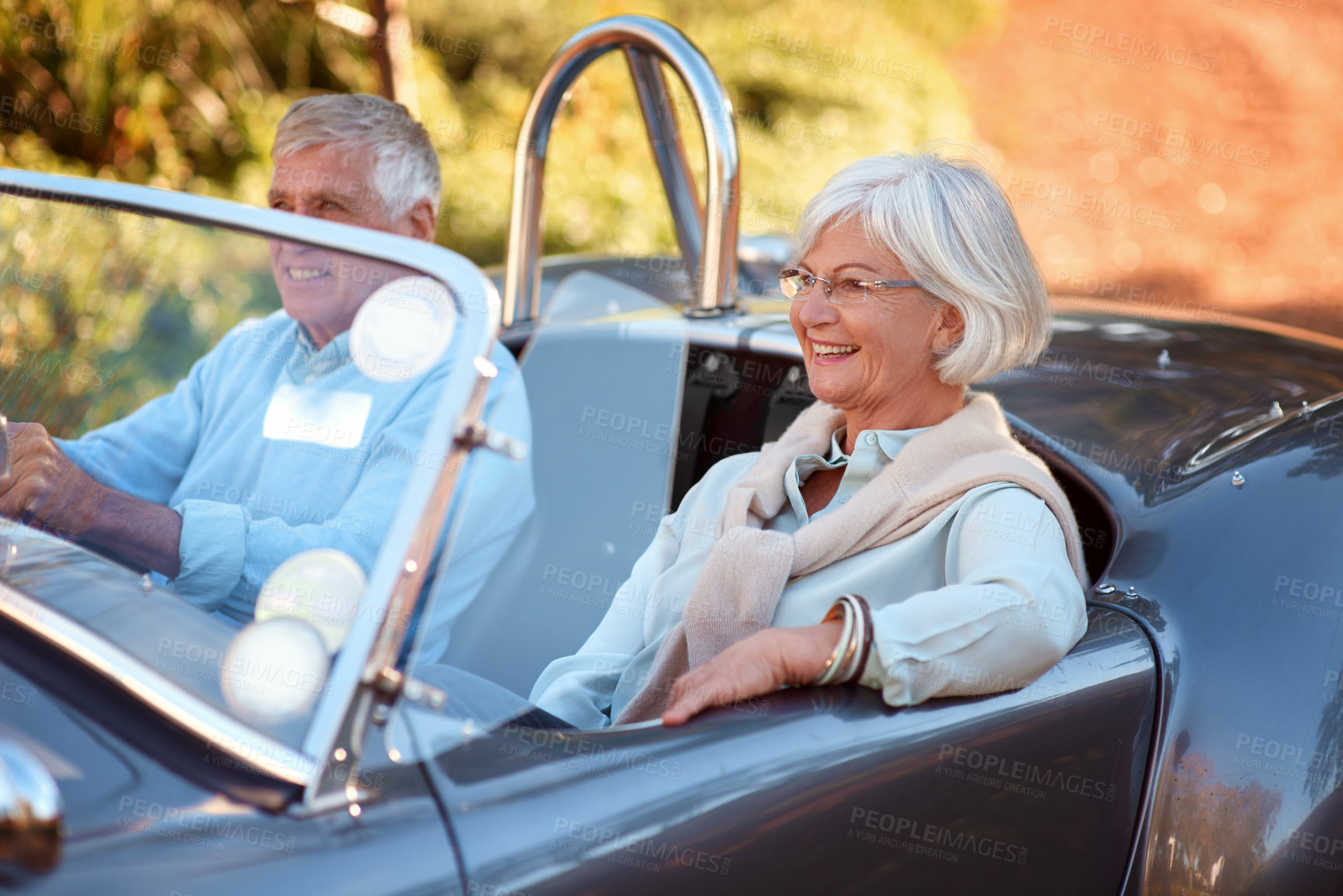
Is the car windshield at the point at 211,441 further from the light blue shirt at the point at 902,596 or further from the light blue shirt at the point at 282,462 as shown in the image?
the light blue shirt at the point at 902,596

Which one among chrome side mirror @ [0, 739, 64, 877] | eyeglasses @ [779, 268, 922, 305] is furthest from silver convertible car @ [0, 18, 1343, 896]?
eyeglasses @ [779, 268, 922, 305]

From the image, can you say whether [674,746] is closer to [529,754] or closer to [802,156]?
[529,754]

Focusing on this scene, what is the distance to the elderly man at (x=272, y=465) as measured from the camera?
1.40 metres

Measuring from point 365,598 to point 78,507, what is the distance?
626 mm

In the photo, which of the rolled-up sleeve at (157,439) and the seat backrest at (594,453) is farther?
the seat backrest at (594,453)

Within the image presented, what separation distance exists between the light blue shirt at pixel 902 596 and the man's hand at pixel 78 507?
25.3 inches

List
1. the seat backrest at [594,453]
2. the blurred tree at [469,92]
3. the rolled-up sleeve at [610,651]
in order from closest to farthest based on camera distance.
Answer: the rolled-up sleeve at [610,651]
the seat backrest at [594,453]
the blurred tree at [469,92]

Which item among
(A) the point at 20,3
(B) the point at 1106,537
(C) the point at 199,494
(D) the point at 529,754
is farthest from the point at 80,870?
(A) the point at 20,3

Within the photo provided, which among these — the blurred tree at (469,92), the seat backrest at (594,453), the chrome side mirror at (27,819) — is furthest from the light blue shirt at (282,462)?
the blurred tree at (469,92)

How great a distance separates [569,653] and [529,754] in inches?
30.2

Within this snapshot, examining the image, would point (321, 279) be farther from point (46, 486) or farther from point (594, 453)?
point (594, 453)

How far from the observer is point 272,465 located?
5.42 ft

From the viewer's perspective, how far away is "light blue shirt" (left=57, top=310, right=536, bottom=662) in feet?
4.51

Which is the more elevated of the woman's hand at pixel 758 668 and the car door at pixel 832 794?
the woman's hand at pixel 758 668
